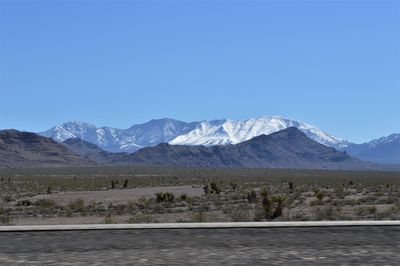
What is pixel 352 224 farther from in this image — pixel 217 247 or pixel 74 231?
pixel 74 231

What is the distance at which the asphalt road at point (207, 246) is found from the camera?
8.84m

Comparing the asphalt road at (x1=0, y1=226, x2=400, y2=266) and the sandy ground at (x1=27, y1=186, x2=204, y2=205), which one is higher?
the sandy ground at (x1=27, y1=186, x2=204, y2=205)

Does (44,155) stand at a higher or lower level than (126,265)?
higher

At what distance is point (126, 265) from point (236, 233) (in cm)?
305

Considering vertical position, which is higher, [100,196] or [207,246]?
[100,196]

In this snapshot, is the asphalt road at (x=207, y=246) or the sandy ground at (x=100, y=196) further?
the sandy ground at (x=100, y=196)

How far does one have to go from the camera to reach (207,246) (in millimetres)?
9977

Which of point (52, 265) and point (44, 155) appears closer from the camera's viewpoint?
point (52, 265)

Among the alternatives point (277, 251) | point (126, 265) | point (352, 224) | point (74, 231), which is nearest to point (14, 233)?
point (74, 231)

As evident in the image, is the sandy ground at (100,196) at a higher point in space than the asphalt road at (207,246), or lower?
higher

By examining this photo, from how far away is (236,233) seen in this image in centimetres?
1103

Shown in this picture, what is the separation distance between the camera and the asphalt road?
348 inches

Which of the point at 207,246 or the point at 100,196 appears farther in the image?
the point at 100,196

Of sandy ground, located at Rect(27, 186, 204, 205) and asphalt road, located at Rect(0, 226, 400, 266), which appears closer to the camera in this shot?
asphalt road, located at Rect(0, 226, 400, 266)
